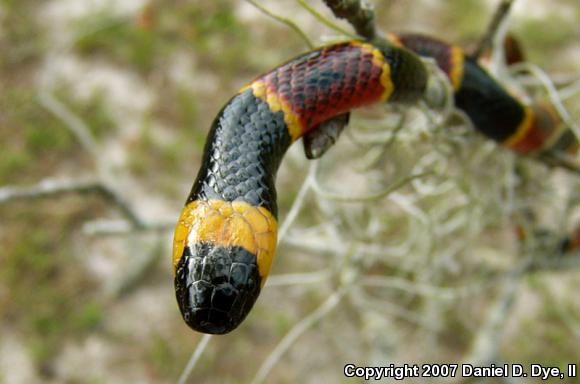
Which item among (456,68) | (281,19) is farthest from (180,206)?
(281,19)

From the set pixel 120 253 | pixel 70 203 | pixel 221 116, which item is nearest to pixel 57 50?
pixel 70 203

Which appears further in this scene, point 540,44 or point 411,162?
point 540,44

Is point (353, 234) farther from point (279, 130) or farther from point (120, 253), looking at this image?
point (120, 253)

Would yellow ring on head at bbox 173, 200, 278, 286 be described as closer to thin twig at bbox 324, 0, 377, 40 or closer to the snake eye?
the snake eye

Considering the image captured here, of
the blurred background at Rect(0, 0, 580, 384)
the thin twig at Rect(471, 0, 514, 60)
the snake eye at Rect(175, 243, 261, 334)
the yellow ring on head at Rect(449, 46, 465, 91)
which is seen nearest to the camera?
the snake eye at Rect(175, 243, 261, 334)

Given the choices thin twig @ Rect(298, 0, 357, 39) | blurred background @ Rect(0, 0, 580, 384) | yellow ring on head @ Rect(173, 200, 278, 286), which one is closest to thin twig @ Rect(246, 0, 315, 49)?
thin twig @ Rect(298, 0, 357, 39)

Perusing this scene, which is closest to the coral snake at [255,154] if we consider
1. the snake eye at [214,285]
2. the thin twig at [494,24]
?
the snake eye at [214,285]

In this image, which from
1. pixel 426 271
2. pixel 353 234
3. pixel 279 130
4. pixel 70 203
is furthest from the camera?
pixel 70 203

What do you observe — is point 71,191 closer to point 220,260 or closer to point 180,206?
point 220,260
